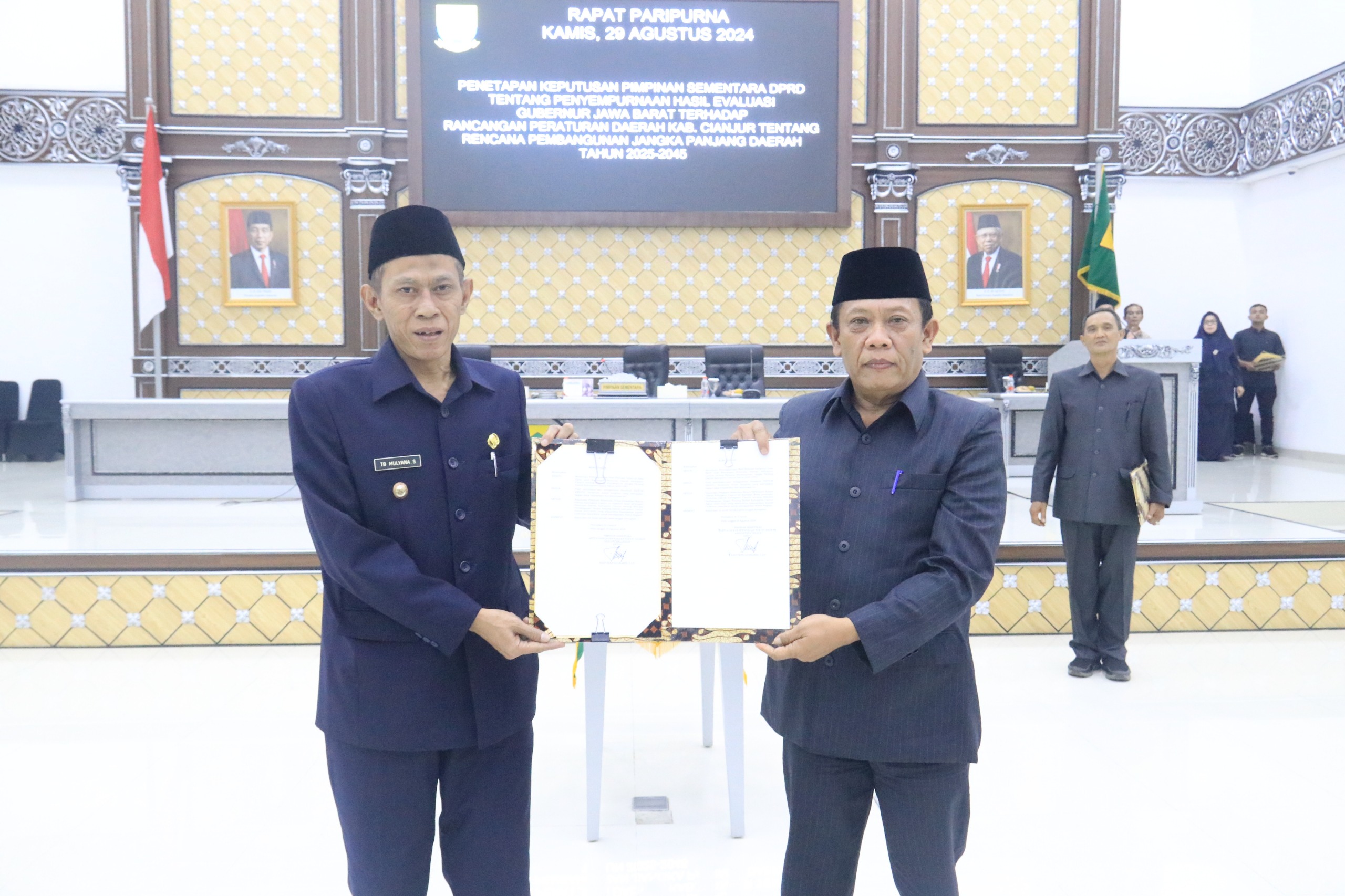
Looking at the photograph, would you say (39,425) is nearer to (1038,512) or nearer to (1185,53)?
(1038,512)

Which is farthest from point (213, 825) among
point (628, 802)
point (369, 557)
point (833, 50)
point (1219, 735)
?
point (833, 50)

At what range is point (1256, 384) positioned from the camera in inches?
367

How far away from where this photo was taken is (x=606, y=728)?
10.3 ft

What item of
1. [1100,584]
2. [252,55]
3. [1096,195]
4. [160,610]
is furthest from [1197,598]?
[252,55]

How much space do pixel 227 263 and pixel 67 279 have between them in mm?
2266

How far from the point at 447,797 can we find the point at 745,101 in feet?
23.6

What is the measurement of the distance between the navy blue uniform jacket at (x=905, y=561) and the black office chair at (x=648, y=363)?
18.2 feet

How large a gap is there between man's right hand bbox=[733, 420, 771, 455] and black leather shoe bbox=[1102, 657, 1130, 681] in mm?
2739

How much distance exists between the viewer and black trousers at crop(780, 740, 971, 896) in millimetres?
1431

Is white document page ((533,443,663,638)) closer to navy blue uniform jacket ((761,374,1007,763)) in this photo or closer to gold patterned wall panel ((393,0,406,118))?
navy blue uniform jacket ((761,374,1007,763))

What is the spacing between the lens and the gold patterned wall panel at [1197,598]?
417cm

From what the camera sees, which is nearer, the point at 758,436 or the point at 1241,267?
the point at 758,436

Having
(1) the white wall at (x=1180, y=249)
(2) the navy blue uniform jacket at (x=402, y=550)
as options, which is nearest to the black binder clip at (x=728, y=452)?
(2) the navy blue uniform jacket at (x=402, y=550)

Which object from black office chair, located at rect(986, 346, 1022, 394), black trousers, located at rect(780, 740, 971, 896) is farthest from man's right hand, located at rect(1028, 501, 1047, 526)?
black office chair, located at rect(986, 346, 1022, 394)
